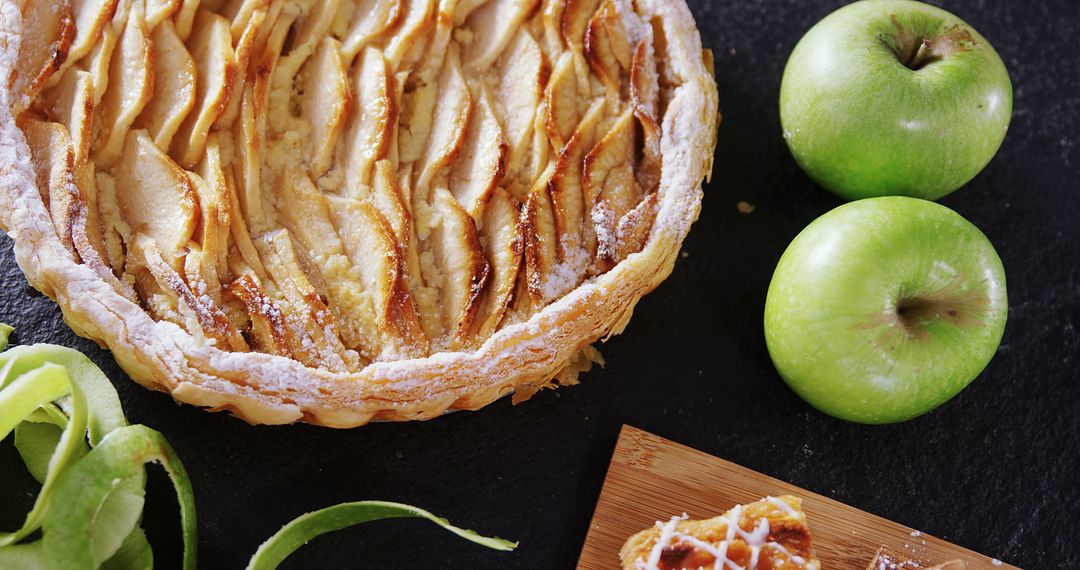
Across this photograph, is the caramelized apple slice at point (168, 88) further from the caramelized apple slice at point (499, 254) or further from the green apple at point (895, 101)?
the green apple at point (895, 101)

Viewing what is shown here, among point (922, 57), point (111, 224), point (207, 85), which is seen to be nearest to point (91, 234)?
point (111, 224)

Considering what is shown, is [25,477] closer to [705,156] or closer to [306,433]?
[306,433]

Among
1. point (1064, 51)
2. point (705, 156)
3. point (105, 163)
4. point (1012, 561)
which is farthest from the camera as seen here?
point (1064, 51)

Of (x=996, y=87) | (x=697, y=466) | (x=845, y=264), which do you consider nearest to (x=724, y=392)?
(x=697, y=466)

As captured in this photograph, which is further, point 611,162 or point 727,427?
point 727,427

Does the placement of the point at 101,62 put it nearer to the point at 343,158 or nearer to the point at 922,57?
the point at 343,158

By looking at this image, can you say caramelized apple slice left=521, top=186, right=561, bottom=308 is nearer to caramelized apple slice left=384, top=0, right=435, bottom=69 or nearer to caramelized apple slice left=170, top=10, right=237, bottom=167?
caramelized apple slice left=384, top=0, right=435, bottom=69
